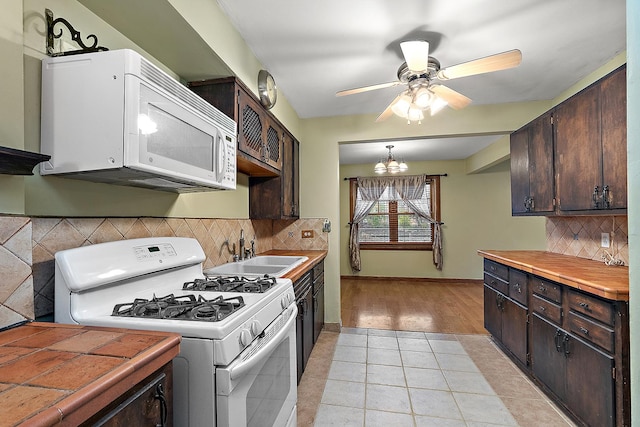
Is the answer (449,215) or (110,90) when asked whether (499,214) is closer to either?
(449,215)

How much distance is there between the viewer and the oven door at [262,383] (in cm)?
92

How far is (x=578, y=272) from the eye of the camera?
188 cm

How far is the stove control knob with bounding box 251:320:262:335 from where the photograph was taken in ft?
3.63

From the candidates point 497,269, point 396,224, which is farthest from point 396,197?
point 497,269

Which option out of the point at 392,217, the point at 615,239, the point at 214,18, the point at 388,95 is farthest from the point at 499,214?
the point at 214,18

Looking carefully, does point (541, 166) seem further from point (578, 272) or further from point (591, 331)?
point (591, 331)

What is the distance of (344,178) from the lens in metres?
6.13

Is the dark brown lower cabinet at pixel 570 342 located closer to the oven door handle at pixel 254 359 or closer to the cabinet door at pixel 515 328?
the cabinet door at pixel 515 328

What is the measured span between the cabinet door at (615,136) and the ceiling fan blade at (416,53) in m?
1.09

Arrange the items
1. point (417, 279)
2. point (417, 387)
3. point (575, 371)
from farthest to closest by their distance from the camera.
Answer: point (417, 279)
point (417, 387)
point (575, 371)

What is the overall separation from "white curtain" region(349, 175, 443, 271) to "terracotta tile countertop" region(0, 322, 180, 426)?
5275mm

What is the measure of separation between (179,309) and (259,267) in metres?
1.42

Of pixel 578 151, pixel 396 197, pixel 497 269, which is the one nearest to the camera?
pixel 578 151

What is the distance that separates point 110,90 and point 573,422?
2.92m
